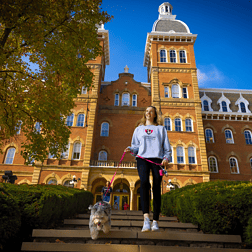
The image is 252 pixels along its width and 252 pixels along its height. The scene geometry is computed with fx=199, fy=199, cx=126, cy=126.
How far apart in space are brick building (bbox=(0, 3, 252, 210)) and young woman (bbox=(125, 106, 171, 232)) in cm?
1667

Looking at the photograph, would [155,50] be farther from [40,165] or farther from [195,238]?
[195,238]

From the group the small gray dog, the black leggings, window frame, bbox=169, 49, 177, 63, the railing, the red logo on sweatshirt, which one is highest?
window frame, bbox=169, 49, 177, 63

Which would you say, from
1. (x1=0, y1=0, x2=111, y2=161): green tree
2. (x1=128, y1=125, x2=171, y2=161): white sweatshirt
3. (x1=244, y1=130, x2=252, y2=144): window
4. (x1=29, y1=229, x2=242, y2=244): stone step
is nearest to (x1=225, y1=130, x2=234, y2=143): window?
(x1=244, y1=130, x2=252, y2=144): window

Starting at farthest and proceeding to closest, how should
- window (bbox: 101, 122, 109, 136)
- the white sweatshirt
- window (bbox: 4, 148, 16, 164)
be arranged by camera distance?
window (bbox: 101, 122, 109, 136), window (bbox: 4, 148, 16, 164), the white sweatshirt

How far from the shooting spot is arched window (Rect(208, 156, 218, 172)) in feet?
76.4

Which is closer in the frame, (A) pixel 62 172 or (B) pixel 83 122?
(A) pixel 62 172

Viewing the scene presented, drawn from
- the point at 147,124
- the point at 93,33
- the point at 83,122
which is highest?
the point at 83,122

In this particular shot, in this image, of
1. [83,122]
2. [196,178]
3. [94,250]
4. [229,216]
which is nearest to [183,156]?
[196,178]

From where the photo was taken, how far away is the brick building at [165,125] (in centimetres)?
2067

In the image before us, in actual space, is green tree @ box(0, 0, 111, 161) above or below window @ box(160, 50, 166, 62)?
below

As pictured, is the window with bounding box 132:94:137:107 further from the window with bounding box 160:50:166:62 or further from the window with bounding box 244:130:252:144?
the window with bounding box 244:130:252:144

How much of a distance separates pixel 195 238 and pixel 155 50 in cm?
2586

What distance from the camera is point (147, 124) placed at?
454 centimetres

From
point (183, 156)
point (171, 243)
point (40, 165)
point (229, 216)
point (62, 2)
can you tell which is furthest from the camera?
point (183, 156)
